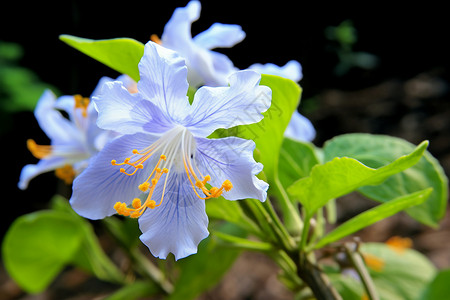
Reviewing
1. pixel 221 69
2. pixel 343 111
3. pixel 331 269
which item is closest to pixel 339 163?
pixel 221 69

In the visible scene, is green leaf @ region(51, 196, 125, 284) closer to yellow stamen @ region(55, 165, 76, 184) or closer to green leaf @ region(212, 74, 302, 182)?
yellow stamen @ region(55, 165, 76, 184)

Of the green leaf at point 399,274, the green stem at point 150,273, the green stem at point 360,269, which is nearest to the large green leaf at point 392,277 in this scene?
the green leaf at point 399,274

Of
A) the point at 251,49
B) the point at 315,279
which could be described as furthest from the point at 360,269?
the point at 251,49

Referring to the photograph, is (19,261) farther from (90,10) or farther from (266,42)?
(266,42)

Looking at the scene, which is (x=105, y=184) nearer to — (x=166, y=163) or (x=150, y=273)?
(x=166, y=163)

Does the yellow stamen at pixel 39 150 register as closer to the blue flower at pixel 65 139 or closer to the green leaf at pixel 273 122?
the blue flower at pixel 65 139
